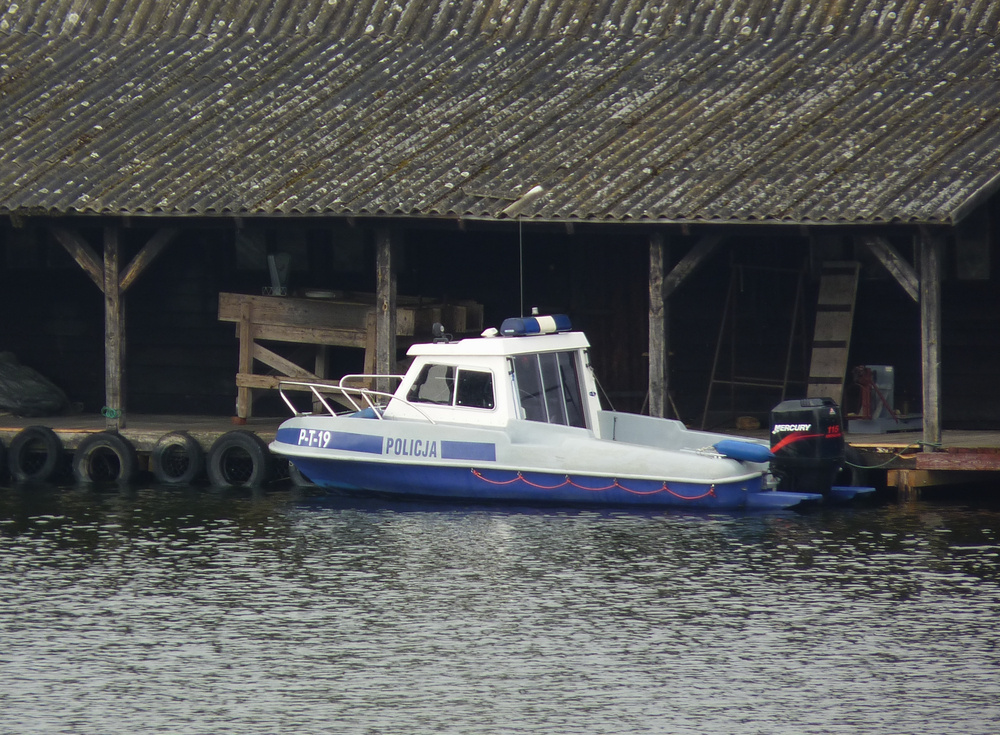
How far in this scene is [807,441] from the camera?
1681 centimetres

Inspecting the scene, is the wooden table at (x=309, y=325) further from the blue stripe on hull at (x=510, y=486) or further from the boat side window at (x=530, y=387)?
the boat side window at (x=530, y=387)

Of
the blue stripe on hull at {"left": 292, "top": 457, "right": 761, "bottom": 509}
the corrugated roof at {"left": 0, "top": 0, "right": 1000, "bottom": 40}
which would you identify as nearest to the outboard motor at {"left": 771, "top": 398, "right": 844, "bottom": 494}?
the blue stripe on hull at {"left": 292, "top": 457, "right": 761, "bottom": 509}

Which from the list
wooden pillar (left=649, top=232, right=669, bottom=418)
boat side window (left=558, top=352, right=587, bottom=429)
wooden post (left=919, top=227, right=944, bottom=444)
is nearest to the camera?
wooden post (left=919, top=227, right=944, bottom=444)

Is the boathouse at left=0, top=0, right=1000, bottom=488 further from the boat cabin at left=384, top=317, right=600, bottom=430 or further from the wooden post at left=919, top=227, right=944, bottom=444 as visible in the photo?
the boat cabin at left=384, top=317, right=600, bottom=430

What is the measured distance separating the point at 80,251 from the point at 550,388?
598 cm

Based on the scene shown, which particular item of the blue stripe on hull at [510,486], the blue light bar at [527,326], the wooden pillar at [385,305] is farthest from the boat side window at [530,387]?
the wooden pillar at [385,305]

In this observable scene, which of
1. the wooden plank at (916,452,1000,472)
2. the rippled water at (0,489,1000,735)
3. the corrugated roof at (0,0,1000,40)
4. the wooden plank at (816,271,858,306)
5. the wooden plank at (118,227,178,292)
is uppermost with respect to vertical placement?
the corrugated roof at (0,0,1000,40)

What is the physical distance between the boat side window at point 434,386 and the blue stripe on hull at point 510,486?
0.79 meters

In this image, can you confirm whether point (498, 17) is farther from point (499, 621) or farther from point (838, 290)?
point (499, 621)

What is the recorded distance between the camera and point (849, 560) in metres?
14.5

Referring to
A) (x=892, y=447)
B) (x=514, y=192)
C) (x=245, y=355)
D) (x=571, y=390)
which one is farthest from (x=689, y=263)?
(x=245, y=355)

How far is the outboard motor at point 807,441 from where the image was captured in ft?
55.0

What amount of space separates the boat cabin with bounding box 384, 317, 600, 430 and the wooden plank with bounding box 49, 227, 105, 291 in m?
4.27

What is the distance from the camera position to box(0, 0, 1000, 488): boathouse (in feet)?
61.2
